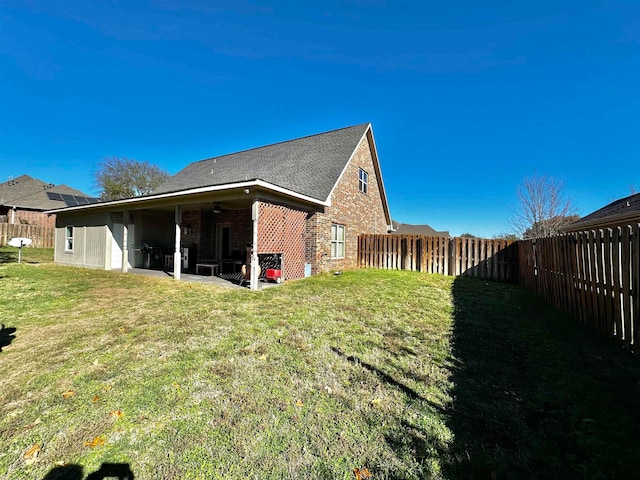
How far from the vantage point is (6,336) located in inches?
163

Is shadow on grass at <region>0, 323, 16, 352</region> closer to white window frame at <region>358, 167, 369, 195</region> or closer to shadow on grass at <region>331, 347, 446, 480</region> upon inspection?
shadow on grass at <region>331, 347, 446, 480</region>

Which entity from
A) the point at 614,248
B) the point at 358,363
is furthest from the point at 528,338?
the point at 358,363

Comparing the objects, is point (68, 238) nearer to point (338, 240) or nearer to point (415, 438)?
point (338, 240)

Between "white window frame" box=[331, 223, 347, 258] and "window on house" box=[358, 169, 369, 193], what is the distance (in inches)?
114

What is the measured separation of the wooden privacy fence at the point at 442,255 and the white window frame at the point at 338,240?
1693 millimetres

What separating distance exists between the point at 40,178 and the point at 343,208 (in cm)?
3964

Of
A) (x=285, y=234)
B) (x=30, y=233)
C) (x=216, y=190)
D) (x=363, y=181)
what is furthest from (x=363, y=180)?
(x=30, y=233)

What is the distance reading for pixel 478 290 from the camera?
851cm

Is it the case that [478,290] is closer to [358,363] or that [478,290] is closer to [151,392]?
[358,363]

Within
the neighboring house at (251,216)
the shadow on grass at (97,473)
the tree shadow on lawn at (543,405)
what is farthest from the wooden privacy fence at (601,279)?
the neighboring house at (251,216)

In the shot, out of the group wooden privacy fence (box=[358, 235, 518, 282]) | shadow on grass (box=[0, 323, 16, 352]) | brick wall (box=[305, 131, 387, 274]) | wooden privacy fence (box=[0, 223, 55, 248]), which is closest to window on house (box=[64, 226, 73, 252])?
shadow on grass (box=[0, 323, 16, 352])

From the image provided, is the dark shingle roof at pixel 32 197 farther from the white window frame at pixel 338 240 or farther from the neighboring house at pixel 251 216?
the white window frame at pixel 338 240

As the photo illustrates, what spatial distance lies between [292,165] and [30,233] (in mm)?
22968

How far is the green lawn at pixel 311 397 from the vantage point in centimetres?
183
